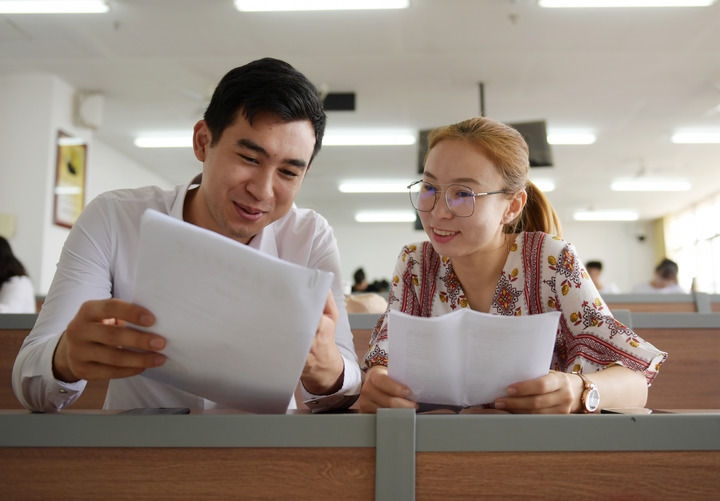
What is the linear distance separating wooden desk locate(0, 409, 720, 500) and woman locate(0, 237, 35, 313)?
2.82 metres

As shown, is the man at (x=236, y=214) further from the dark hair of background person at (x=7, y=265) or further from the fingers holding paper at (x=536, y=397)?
the dark hair of background person at (x=7, y=265)

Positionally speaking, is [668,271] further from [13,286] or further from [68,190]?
[13,286]

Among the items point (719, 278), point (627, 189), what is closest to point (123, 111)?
point (627, 189)

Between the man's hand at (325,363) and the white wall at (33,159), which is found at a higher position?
the white wall at (33,159)

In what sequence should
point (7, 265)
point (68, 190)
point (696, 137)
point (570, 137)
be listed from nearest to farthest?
point (7, 265), point (68, 190), point (696, 137), point (570, 137)

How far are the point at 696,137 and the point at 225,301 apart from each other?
26.3 feet

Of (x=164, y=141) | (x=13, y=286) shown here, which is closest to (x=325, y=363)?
(x=13, y=286)

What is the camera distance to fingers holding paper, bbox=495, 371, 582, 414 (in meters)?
0.88

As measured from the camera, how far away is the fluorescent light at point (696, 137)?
7.38 meters

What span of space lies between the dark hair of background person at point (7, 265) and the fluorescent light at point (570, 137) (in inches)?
228

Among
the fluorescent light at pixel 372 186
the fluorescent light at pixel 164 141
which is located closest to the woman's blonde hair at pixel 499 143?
the fluorescent light at pixel 164 141

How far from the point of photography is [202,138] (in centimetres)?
129

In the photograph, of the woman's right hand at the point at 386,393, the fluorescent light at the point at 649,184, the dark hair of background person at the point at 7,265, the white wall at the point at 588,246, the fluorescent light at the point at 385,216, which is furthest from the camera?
the white wall at the point at 588,246

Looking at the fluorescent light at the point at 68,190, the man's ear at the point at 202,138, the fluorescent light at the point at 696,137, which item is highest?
the fluorescent light at the point at 696,137
